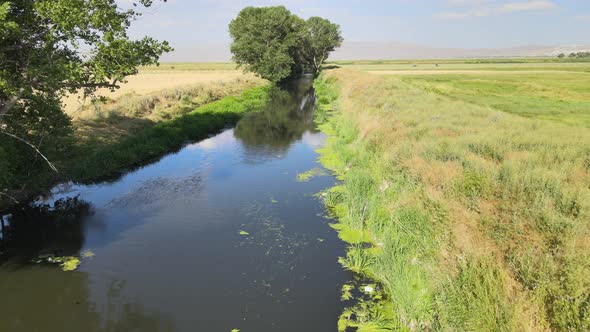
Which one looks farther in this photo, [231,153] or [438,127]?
[231,153]

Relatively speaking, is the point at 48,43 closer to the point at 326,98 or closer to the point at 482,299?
the point at 482,299

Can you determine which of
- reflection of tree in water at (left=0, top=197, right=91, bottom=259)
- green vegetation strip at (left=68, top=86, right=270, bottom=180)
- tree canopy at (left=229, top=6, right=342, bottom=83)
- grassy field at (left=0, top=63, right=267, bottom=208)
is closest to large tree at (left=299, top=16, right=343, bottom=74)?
tree canopy at (left=229, top=6, right=342, bottom=83)

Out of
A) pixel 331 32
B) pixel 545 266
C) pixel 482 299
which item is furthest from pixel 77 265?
pixel 331 32

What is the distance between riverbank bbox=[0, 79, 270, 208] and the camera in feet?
58.6

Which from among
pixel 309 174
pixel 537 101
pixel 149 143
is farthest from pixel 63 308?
pixel 537 101

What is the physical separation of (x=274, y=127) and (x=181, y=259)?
24.5 meters

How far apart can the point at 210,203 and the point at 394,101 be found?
749 inches

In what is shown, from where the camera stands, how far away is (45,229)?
14.1 meters

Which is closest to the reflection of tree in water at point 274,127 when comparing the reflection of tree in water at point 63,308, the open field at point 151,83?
the open field at point 151,83

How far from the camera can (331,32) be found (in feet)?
398

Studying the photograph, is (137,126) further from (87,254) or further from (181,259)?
(181,259)

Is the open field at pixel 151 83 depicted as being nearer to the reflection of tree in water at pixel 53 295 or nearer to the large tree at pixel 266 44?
the reflection of tree in water at pixel 53 295

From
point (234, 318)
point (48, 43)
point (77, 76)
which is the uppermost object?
point (48, 43)

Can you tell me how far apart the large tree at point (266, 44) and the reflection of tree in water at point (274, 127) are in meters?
22.8
